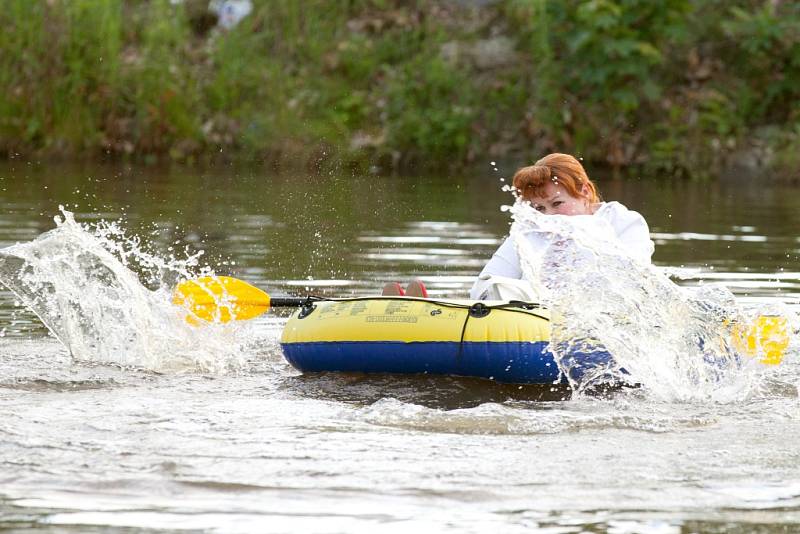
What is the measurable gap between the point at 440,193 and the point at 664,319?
26.9 feet

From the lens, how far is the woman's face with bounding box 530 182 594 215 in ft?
18.0

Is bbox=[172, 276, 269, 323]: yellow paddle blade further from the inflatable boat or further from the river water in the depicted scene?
the inflatable boat

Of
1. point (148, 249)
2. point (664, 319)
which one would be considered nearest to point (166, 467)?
point (664, 319)

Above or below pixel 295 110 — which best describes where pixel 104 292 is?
below

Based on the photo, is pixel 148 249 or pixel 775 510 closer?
pixel 775 510

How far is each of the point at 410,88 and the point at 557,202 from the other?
1048 cm

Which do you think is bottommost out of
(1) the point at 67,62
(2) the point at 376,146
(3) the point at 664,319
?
(3) the point at 664,319

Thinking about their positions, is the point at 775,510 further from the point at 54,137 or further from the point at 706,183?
the point at 54,137

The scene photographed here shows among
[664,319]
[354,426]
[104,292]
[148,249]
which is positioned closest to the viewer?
[354,426]

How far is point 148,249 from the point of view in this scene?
343 inches

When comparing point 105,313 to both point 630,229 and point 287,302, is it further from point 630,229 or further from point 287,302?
point 630,229

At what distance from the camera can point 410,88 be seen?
15.8 m

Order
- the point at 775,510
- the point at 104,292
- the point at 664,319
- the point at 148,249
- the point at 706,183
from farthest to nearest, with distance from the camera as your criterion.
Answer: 1. the point at 706,183
2. the point at 148,249
3. the point at 104,292
4. the point at 664,319
5. the point at 775,510

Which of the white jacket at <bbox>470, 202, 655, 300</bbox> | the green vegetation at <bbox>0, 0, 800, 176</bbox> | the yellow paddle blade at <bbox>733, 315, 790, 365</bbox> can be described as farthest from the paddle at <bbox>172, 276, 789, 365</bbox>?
the green vegetation at <bbox>0, 0, 800, 176</bbox>
